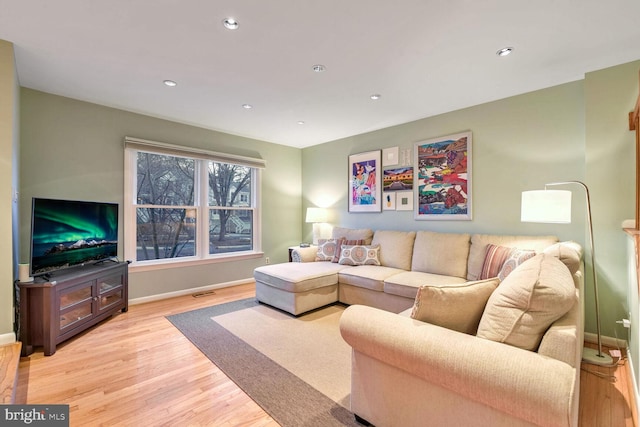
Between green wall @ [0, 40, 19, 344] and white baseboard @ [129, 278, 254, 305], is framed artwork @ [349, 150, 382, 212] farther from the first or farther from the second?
green wall @ [0, 40, 19, 344]

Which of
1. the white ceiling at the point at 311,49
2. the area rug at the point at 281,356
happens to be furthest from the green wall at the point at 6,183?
the area rug at the point at 281,356

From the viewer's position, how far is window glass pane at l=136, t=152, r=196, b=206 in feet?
13.0

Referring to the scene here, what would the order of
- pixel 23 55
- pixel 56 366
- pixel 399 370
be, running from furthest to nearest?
pixel 23 55
pixel 56 366
pixel 399 370

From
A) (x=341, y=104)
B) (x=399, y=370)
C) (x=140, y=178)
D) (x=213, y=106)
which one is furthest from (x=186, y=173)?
(x=399, y=370)

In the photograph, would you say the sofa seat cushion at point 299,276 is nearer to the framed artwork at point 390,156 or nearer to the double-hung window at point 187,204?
the double-hung window at point 187,204

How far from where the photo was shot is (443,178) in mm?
3773

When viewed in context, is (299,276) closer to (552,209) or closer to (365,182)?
(365,182)

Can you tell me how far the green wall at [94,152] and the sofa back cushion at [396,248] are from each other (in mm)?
2277

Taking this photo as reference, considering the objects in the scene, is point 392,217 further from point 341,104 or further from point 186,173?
point 186,173

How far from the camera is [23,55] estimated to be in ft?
7.99

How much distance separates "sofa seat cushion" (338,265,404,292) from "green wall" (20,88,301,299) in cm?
202

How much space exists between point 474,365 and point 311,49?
2.34 metres

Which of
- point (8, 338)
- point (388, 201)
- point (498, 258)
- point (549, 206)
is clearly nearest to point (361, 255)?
point (388, 201)

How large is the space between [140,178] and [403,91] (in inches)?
138
